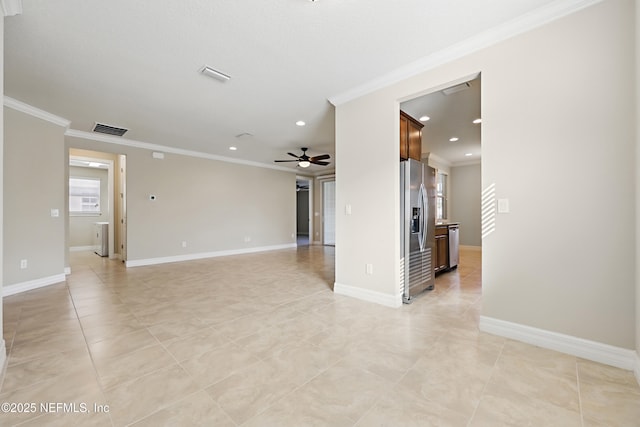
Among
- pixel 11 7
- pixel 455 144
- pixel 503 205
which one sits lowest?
pixel 503 205

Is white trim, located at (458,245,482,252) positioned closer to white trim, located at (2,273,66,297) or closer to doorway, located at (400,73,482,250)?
doorway, located at (400,73,482,250)

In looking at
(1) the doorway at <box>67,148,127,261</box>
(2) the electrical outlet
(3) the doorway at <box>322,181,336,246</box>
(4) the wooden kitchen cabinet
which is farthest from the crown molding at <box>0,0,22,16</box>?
(3) the doorway at <box>322,181,336,246</box>

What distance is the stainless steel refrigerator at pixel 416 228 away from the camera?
10.6ft

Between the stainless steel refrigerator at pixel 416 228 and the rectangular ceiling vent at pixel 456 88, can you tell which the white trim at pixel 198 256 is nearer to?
the stainless steel refrigerator at pixel 416 228

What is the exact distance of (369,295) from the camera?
10.8ft

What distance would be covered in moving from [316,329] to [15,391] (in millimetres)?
2091

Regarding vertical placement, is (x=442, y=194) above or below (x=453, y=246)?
above

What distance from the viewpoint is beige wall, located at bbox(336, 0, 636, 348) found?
1889 mm

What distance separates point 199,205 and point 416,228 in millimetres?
5631

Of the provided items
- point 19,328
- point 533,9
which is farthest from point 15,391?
point 533,9

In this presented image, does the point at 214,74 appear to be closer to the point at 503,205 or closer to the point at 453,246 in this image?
the point at 503,205

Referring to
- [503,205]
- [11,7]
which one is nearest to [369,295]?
[503,205]

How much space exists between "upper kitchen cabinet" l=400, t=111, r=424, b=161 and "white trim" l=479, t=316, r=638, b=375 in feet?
6.77

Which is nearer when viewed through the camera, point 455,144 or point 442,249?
point 442,249
